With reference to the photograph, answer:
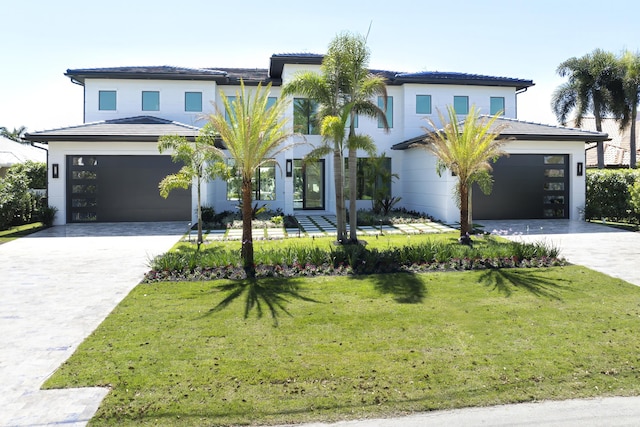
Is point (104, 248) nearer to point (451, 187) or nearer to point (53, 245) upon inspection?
point (53, 245)

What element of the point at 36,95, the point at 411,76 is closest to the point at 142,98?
the point at 36,95

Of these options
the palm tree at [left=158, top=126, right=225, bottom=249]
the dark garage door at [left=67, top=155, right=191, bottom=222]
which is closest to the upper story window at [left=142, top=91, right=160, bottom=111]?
the dark garage door at [left=67, top=155, right=191, bottom=222]

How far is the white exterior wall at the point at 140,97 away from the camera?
78.6ft

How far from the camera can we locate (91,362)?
5.64 metres

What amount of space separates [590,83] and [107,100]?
95.4 ft

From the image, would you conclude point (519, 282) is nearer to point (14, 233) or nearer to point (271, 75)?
point (14, 233)

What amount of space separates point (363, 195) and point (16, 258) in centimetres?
1588

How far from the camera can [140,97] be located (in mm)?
24172

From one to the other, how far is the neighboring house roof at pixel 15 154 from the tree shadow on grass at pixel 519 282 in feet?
95.8

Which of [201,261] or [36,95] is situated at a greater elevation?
[36,95]

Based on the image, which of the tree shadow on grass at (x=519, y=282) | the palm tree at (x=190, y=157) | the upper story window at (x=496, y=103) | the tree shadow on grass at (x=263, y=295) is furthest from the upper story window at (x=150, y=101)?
Result: the tree shadow on grass at (x=519, y=282)

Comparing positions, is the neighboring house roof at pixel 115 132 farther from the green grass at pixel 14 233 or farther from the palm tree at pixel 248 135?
the palm tree at pixel 248 135

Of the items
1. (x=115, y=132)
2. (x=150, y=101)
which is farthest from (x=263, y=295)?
(x=150, y=101)

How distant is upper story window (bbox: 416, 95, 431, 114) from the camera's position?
24906 millimetres
